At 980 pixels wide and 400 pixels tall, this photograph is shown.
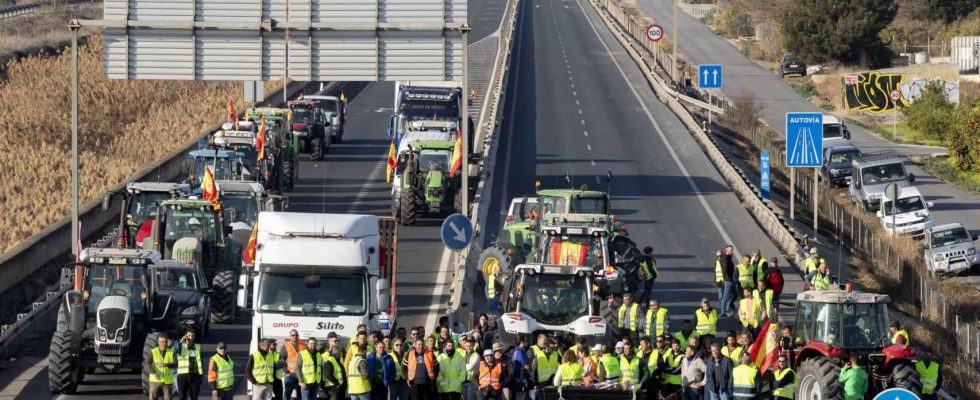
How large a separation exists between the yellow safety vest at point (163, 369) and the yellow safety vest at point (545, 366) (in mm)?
5307

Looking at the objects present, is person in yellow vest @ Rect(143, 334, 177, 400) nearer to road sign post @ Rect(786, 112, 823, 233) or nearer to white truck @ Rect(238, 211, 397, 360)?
white truck @ Rect(238, 211, 397, 360)

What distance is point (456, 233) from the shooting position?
29.7 m

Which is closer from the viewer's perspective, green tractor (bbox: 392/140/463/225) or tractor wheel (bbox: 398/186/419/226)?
tractor wheel (bbox: 398/186/419/226)

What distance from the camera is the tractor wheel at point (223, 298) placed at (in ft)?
101

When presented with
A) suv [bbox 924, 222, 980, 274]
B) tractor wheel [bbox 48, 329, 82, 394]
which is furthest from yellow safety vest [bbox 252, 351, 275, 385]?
suv [bbox 924, 222, 980, 274]

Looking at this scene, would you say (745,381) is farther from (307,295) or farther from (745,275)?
(745,275)

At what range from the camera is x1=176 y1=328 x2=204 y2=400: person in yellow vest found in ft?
75.0

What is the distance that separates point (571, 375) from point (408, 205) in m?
20.8

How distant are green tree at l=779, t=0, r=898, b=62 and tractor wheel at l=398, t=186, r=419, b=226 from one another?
5705 centimetres

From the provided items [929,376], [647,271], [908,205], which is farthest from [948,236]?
[929,376]

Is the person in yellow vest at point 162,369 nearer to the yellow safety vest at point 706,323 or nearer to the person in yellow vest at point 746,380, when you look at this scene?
the person in yellow vest at point 746,380

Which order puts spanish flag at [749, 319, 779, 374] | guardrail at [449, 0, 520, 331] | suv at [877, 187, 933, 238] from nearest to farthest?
A: spanish flag at [749, 319, 779, 374]
guardrail at [449, 0, 520, 331]
suv at [877, 187, 933, 238]

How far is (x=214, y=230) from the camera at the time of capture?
1271 inches

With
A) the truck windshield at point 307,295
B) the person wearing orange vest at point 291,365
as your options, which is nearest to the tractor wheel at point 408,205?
the truck windshield at point 307,295
